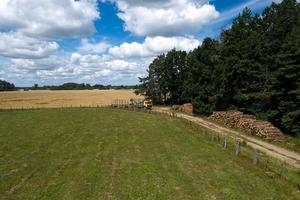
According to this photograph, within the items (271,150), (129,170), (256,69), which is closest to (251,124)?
(271,150)

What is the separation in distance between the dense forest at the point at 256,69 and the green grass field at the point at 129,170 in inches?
565

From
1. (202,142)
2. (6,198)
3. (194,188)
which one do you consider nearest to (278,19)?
(202,142)

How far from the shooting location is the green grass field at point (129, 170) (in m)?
17.0

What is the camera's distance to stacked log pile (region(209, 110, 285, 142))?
37375 millimetres

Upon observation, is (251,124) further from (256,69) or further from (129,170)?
(129,170)

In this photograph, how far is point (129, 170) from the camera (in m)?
21.1

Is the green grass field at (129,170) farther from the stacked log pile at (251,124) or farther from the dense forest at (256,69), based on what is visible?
the dense forest at (256,69)

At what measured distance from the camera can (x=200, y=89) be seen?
63.0m

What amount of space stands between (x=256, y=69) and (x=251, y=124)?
1201 cm

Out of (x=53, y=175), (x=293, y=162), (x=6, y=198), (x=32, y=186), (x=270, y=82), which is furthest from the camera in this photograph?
(x=270, y=82)

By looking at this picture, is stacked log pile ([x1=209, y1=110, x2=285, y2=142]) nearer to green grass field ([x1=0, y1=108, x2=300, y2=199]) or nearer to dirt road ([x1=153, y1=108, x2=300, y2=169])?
dirt road ([x1=153, y1=108, x2=300, y2=169])

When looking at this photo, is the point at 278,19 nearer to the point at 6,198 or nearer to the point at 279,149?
the point at 279,149

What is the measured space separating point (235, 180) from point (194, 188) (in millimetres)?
3337

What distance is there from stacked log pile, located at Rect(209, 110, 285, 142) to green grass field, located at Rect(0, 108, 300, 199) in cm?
808
